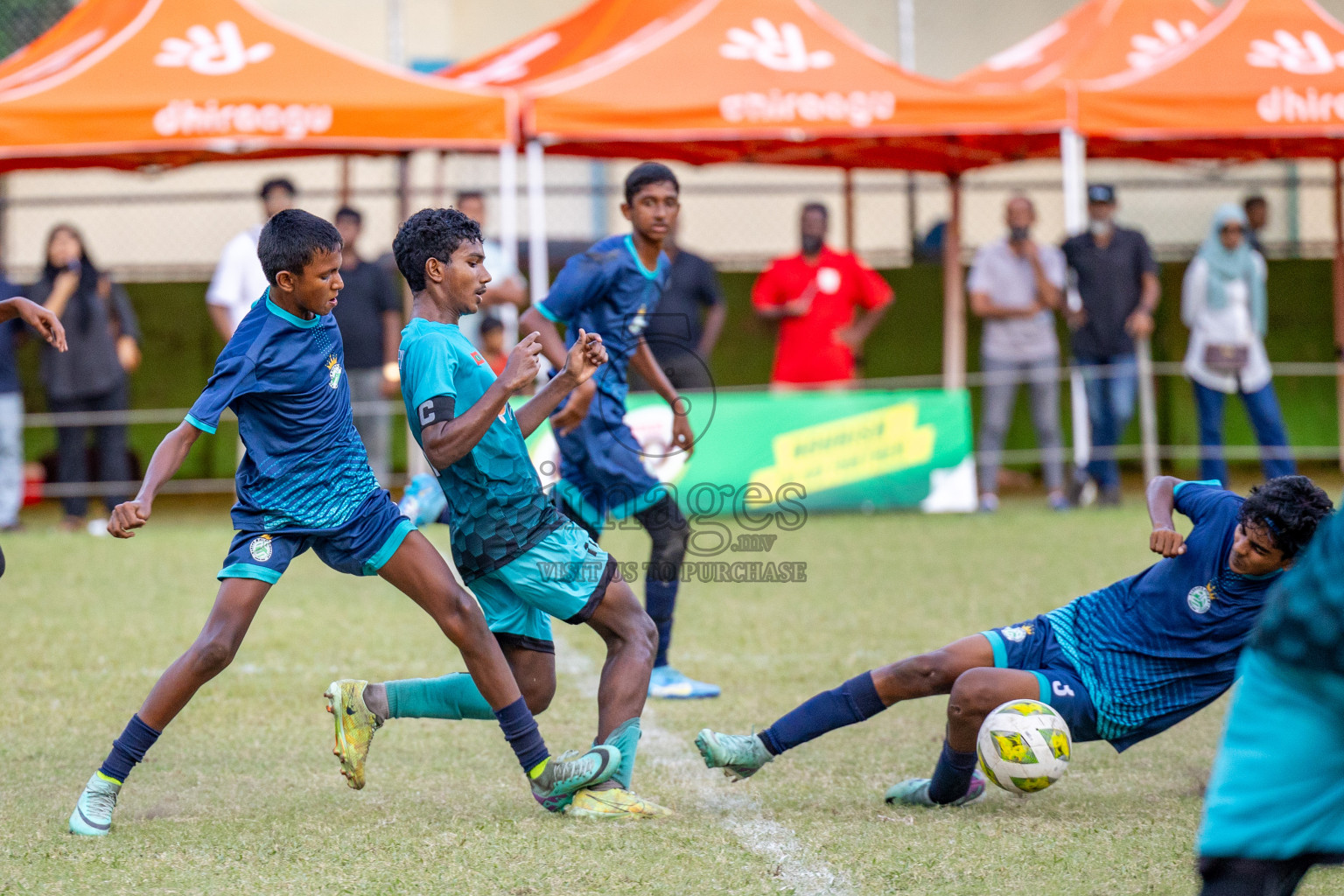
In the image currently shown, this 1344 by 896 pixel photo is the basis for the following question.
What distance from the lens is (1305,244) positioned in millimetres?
15281

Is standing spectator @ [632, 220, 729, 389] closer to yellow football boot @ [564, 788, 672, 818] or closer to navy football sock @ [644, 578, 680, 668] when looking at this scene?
navy football sock @ [644, 578, 680, 668]

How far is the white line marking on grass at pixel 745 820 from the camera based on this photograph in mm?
3871

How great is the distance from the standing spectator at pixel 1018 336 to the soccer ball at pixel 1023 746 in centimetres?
777

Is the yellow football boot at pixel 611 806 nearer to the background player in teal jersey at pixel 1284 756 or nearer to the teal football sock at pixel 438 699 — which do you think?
the teal football sock at pixel 438 699

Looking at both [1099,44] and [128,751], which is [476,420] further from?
[1099,44]

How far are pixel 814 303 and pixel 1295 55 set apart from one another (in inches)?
159

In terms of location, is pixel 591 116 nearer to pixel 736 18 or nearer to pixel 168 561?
pixel 736 18

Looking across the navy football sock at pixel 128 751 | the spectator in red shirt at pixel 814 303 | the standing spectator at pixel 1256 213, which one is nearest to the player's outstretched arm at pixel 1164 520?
the navy football sock at pixel 128 751

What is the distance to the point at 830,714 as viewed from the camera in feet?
15.0

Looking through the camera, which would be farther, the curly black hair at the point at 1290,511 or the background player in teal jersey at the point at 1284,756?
the curly black hair at the point at 1290,511

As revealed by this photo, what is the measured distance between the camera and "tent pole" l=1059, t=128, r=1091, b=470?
11.6m

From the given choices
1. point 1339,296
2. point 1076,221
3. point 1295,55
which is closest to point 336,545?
point 1076,221

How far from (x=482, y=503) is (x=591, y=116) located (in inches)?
269

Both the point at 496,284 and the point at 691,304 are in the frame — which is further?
the point at 691,304
